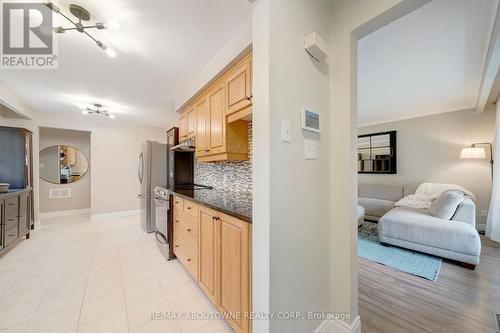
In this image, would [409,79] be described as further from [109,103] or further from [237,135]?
[109,103]

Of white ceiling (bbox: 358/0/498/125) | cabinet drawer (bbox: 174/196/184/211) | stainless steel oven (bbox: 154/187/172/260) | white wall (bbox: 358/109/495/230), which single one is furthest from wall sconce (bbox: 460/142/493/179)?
stainless steel oven (bbox: 154/187/172/260)

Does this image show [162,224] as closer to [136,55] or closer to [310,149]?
[136,55]

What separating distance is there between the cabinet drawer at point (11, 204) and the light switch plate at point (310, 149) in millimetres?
4071

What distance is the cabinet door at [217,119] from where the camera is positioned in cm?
203

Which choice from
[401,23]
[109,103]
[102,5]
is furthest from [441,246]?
[109,103]

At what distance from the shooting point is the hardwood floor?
1456mm

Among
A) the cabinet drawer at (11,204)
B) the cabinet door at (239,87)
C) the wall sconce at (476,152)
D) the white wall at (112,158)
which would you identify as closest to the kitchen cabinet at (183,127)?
the cabinet door at (239,87)

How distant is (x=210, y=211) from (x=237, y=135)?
0.91m

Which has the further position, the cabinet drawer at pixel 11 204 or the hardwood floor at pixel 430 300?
the cabinet drawer at pixel 11 204

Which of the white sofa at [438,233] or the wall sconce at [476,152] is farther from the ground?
the wall sconce at [476,152]

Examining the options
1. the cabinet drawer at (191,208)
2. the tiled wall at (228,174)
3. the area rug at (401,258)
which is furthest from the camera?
the tiled wall at (228,174)

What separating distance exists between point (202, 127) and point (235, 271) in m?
1.74

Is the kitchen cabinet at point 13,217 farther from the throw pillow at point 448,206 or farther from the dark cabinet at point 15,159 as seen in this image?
the throw pillow at point 448,206

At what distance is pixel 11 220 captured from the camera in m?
2.77
